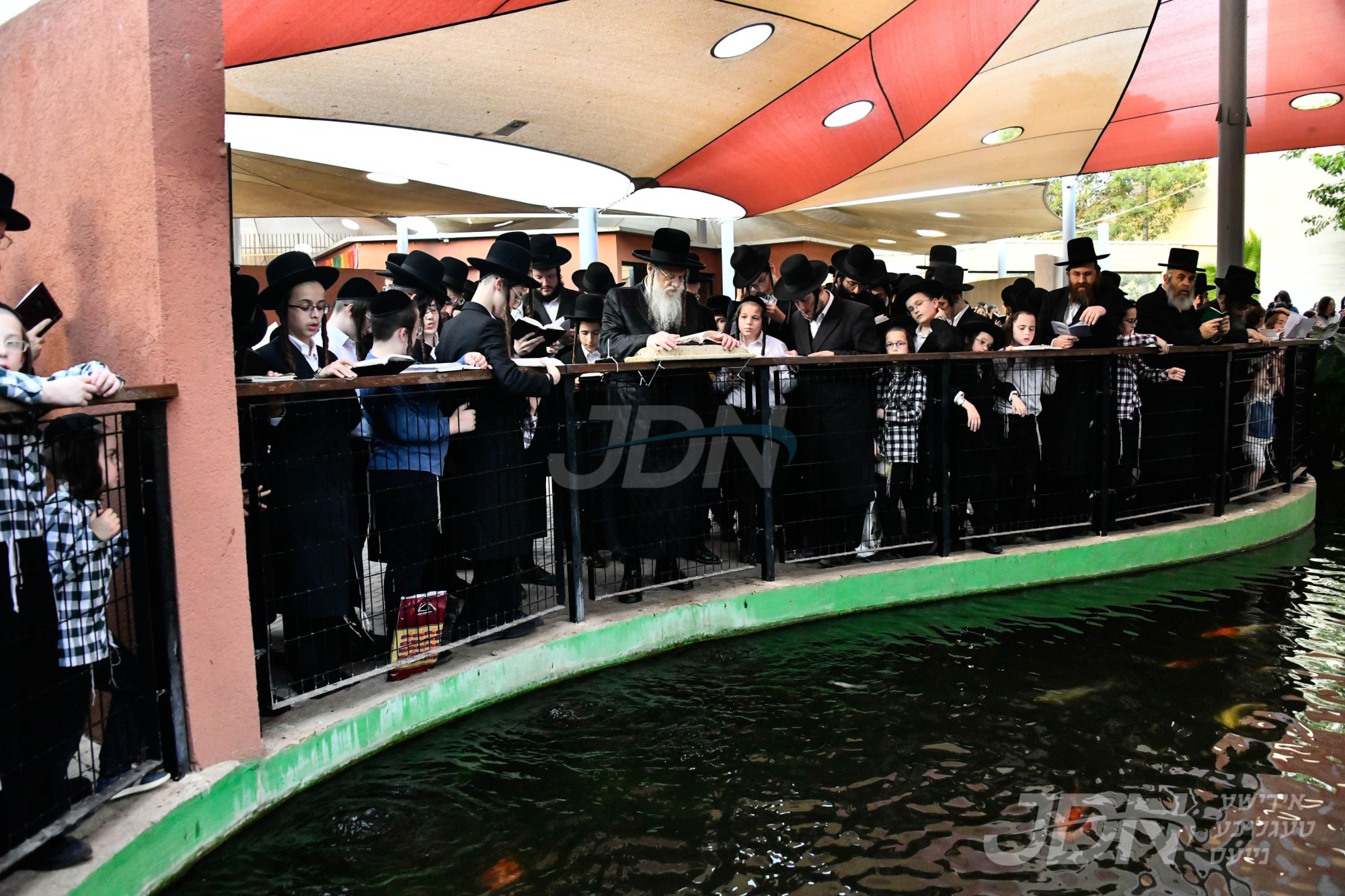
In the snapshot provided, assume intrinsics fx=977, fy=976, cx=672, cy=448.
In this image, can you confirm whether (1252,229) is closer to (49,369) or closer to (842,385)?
(842,385)

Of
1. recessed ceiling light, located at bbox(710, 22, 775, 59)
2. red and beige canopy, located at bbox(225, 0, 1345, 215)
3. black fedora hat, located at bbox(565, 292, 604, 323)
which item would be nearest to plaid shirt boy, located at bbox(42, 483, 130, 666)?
black fedora hat, located at bbox(565, 292, 604, 323)

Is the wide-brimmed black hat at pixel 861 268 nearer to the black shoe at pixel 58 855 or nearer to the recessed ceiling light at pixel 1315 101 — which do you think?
the black shoe at pixel 58 855

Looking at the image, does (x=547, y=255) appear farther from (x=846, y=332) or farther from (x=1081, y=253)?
(x=1081, y=253)

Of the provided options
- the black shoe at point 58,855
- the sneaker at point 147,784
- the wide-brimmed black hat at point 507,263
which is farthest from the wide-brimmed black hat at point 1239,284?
the black shoe at point 58,855

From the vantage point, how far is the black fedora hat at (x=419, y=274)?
4.40 metres

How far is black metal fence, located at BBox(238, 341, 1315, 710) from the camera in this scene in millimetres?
3684

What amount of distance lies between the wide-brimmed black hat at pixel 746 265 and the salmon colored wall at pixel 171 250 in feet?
10.9

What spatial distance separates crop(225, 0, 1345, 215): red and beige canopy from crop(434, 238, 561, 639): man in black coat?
2263 mm

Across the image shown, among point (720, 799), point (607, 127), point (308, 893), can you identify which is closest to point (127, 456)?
point (308, 893)

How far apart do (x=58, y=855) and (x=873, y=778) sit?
2398 mm

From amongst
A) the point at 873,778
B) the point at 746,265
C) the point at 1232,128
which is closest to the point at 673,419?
the point at 746,265

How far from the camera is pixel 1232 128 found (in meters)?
8.28

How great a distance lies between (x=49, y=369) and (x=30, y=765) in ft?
4.84

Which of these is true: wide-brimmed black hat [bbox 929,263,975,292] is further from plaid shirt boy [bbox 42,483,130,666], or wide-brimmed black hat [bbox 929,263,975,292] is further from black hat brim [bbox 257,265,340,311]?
plaid shirt boy [bbox 42,483,130,666]
